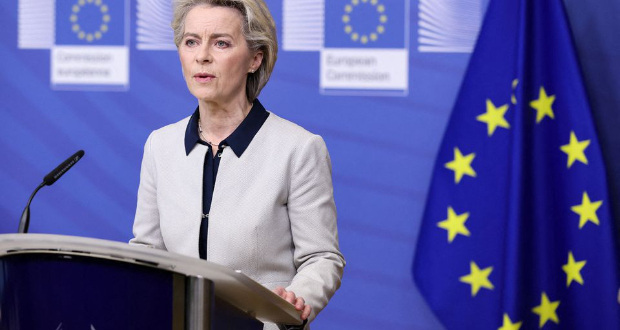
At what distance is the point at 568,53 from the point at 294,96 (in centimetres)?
112

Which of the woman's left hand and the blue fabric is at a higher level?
the blue fabric

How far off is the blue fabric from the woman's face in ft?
0.25

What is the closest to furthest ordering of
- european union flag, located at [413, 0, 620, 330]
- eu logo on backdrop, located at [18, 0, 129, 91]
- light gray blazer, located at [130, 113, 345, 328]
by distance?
light gray blazer, located at [130, 113, 345, 328], european union flag, located at [413, 0, 620, 330], eu logo on backdrop, located at [18, 0, 129, 91]

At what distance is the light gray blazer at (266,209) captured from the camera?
1843 millimetres

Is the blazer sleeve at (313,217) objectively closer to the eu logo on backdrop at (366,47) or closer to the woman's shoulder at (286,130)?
the woman's shoulder at (286,130)

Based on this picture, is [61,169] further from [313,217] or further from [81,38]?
[81,38]

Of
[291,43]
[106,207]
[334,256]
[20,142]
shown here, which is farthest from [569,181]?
[20,142]

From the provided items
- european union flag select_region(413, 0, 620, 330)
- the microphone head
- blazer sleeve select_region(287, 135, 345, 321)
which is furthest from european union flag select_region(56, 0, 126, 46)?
blazer sleeve select_region(287, 135, 345, 321)

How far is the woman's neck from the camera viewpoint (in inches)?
78.4

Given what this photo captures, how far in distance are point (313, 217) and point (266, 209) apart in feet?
0.36

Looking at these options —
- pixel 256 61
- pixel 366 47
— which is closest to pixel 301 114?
pixel 366 47

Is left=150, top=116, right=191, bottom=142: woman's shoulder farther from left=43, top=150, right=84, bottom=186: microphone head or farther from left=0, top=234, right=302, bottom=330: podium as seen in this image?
left=0, top=234, right=302, bottom=330: podium

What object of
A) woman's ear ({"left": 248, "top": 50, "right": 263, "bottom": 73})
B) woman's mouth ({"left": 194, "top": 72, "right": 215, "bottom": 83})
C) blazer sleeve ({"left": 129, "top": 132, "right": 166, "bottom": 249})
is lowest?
blazer sleeve ({"left": 129, "top": 132, "right": 166, "bottom": 249})

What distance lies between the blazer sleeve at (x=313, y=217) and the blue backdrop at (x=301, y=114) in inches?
61.9
